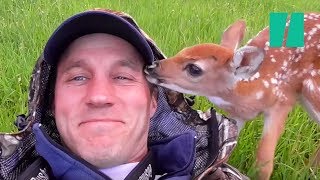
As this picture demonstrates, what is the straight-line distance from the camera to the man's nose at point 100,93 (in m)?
1.83

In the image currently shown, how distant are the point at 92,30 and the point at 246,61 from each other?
91 cm

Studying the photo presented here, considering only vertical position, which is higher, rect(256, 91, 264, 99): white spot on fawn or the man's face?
the man's face

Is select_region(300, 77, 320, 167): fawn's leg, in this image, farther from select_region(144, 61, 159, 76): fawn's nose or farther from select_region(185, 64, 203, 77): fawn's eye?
select_region(144, 61, 159, 76): fawn's nose

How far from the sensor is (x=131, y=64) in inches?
78.9

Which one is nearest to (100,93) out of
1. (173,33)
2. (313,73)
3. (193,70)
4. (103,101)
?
(103,101)

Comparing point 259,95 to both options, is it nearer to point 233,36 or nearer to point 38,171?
point 233,36

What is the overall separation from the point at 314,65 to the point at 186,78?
25.9 inches

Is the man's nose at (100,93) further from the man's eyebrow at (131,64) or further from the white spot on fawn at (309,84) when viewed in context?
the white spot on fawn at (309,84)

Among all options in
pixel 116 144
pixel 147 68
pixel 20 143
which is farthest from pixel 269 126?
pixel 20 143

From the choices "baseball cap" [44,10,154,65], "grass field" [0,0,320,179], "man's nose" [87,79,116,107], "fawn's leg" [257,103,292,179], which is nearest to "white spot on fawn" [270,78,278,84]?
"fawn's leg" [257,103,292,179]

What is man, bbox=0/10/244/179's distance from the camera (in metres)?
1.83

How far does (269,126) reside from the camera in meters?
2.59

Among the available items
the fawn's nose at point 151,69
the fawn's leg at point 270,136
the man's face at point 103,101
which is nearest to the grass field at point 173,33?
the fawn's leg at point 270,136

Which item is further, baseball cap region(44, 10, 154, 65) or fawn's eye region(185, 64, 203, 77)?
fawn's eye region(185, 64, 203, 77)
